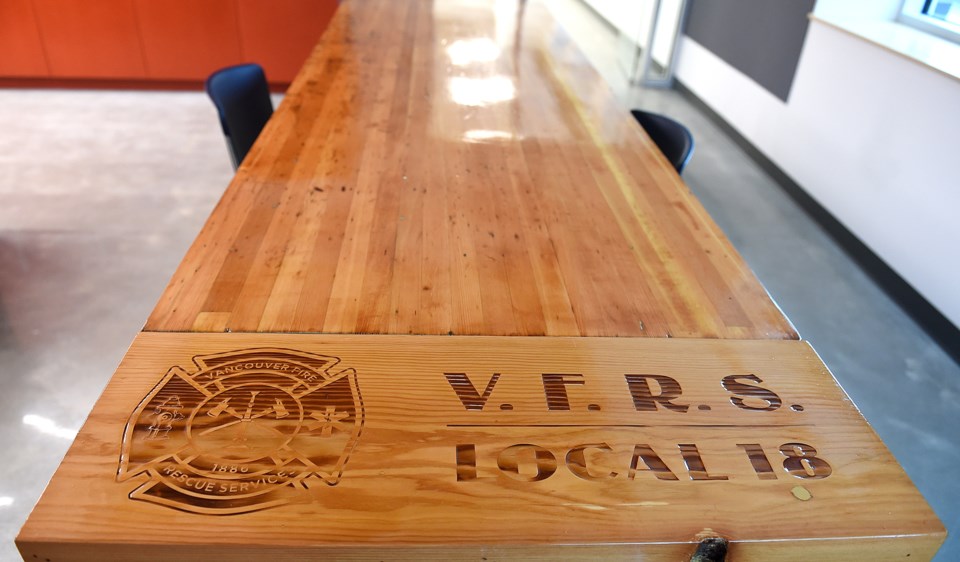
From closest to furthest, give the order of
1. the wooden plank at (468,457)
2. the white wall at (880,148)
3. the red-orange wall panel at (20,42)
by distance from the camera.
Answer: the wooden plank at (468,457) < the white wall at (880,148) < the red-orange wall panel at (20,42)

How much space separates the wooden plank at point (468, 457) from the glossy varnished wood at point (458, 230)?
9 cm

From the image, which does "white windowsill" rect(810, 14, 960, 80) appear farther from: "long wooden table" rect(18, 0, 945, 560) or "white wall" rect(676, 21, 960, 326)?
"long wooden table" rect(18, 0, 945, 560)

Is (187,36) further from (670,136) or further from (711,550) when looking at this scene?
(711,550)

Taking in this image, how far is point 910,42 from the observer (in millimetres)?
3084

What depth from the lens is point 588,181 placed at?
6.03ft

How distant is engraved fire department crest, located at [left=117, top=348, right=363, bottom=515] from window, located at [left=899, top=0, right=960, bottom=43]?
360 cm

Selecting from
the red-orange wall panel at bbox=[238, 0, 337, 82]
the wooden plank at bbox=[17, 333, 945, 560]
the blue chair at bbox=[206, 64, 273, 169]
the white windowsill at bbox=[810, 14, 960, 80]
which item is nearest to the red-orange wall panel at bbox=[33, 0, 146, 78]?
the red-orange wall panel at bbox=[238, 0, 337, 82]

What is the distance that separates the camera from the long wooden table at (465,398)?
2.85 feet

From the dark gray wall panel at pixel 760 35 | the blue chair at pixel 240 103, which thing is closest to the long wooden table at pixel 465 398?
the blue chair at pixel 240 103

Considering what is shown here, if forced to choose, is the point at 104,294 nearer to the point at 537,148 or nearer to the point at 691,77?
the point at 537,148

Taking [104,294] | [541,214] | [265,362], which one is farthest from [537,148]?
[104,294]

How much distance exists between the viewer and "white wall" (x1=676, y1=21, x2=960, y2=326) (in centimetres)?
267

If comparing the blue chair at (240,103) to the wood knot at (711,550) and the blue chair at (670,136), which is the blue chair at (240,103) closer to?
the blue chair at (670,136)

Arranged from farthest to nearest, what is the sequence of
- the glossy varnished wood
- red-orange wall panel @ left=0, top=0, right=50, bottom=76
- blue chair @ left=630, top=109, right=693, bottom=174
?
red-orange wall panel @ left=0, top=0, right=50, bottom=76
blue chair @ left=630, top=109, right=693, bottom=174
the glossy varnished wood
